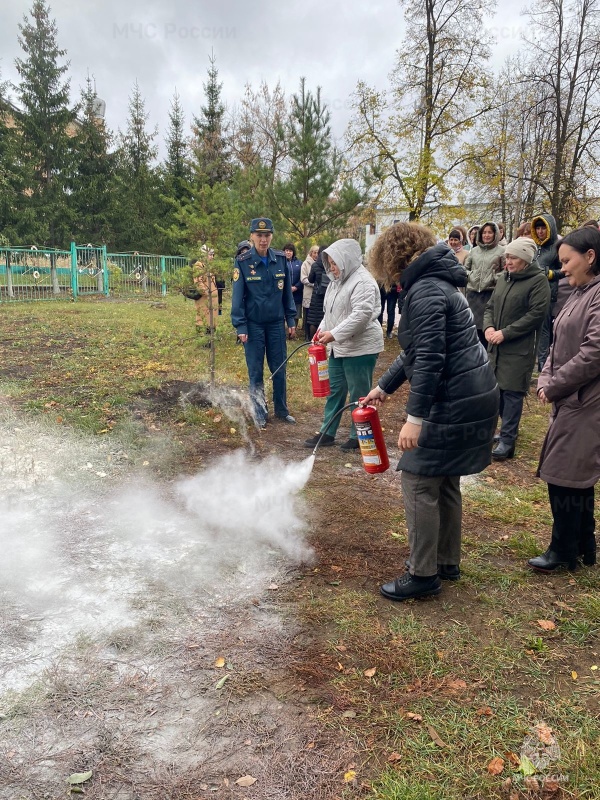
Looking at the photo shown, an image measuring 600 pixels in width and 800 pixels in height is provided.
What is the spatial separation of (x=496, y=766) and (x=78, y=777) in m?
1.56

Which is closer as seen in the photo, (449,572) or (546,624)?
(546,624)

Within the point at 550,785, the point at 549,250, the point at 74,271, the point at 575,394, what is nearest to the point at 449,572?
the point at 575,394

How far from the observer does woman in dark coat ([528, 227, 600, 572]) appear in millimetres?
3135

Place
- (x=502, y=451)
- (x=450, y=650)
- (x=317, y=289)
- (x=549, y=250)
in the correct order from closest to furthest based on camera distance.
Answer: (x=450, y=650)
(x=502, y=451)
(x=549, y=250)
(x=317, y=289)

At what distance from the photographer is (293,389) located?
27.6ft

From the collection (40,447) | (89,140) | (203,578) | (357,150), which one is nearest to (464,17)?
(357,150)

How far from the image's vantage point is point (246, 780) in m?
2.06

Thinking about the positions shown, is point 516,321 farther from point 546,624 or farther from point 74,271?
point 74,271

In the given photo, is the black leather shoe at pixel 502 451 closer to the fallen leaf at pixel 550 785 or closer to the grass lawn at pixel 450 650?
the grass lawn at pixel 450 650

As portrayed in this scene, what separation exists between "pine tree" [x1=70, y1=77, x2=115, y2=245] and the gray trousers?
2956 centimetres

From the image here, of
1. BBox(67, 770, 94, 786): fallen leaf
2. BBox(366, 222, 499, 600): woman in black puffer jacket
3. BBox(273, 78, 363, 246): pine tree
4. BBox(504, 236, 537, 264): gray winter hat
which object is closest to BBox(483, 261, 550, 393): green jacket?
BBox(504, 236, 537, 264): gray winter hat

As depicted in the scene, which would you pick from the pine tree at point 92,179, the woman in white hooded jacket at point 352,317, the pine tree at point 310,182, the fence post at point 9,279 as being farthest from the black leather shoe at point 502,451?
the pine tree at point 92,179

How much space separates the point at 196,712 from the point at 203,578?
3.48 ft

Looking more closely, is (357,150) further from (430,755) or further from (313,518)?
(430,755)
